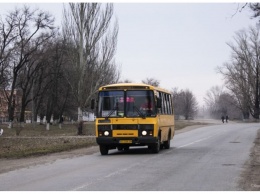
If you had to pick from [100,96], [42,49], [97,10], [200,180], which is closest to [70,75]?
[97,10]

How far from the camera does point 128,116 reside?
64.3ft

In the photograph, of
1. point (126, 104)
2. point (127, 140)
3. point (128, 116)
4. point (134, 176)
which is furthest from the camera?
point (126, 104)

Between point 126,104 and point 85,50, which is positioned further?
point 85,50

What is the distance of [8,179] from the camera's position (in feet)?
40.3

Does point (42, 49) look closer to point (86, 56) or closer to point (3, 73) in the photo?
point (3, 73)

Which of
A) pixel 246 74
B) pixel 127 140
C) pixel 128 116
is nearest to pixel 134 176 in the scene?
pixel 127 140

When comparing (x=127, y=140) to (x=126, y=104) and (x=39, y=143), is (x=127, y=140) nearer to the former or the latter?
(x=126, y=104)

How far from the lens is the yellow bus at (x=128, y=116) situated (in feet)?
63.9

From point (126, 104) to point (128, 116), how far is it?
22.0 inches

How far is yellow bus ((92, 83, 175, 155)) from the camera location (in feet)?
63.9

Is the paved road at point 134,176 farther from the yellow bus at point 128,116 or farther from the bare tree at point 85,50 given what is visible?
the bare tree at point 85,50

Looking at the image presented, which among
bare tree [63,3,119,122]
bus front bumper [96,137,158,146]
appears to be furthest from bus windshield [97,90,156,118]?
bare tree [63,3,119,122]

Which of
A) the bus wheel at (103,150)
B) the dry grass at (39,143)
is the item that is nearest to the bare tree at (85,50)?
the dry grass at (39,143)

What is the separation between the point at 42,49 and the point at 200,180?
50529mm
